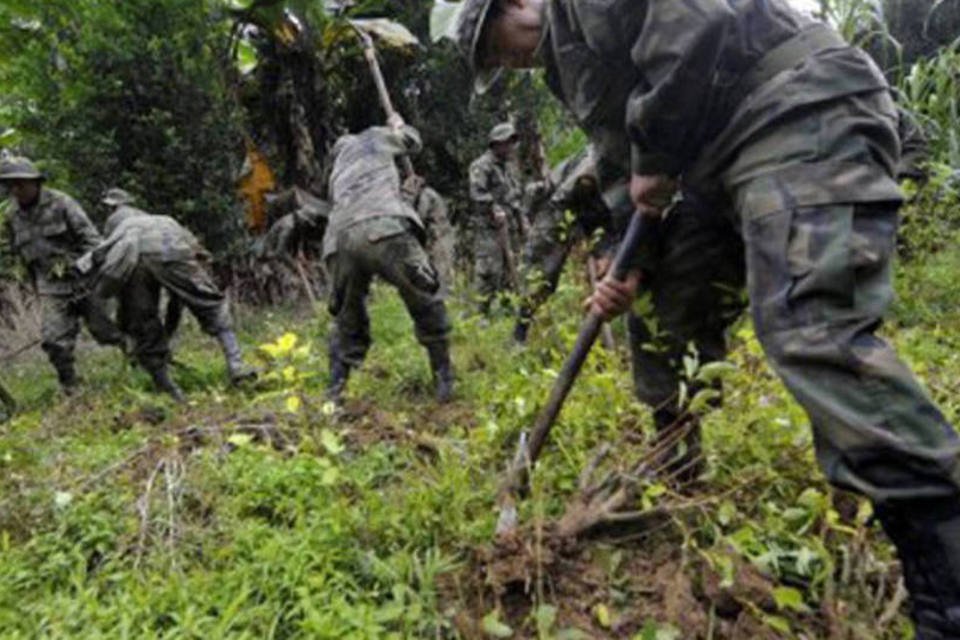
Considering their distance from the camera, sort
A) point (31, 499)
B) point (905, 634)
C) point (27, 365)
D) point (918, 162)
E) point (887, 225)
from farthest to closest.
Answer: point (27, 365) < point (918, 162) < point (31, 499) < point (905, 634) < point (887, 225)

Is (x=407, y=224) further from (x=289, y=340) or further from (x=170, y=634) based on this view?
(x=170, y=634)

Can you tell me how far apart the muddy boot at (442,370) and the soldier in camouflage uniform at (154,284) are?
1889 millimetres

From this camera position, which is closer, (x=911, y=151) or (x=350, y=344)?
(x=350, y=344)

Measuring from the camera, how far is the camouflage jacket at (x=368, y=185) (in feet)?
14.9

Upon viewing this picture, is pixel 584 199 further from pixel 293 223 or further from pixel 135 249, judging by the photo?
pixel 293 223

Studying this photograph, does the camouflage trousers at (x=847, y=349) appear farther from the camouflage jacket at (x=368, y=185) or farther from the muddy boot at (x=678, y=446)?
the camouflage jacket at (x=368, y=185)

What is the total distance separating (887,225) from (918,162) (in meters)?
3.92

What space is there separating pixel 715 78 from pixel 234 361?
15.9 ft

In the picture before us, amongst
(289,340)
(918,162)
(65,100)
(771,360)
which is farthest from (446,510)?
(65,100)

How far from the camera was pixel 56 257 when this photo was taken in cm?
679

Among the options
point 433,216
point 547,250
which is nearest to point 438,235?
point 433,216

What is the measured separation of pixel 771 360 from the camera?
1.80 meters

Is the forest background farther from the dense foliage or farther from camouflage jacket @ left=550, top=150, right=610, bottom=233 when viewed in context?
the dense foliage

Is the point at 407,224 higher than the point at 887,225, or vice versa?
the point at 887,225
